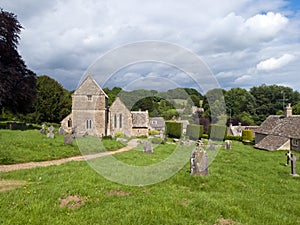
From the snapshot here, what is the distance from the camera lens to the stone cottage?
1038 inches

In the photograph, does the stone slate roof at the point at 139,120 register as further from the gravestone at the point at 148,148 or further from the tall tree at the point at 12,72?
the gravestone at the point at 148,148

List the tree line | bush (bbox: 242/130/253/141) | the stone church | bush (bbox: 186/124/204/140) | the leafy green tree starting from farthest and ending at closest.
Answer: the leafy green tree
bush (bbox: 242/130/253/141)
bush (bbox: 186/124/204/140)
the stone church
the tree line

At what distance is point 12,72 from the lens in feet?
72.6

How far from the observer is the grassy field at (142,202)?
5.25m

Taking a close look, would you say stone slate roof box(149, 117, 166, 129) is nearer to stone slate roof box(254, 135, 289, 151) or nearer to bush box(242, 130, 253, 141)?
bush box(242, 130, 253, 141)

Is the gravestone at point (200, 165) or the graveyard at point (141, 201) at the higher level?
the gravestone at point (200, 165)

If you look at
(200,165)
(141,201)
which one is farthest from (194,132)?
(141,201)

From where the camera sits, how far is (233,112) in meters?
74.9

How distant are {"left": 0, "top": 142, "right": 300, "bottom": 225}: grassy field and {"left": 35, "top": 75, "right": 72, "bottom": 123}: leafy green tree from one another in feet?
125

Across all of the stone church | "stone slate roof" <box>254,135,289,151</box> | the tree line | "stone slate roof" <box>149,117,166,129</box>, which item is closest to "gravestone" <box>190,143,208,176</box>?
the tree line

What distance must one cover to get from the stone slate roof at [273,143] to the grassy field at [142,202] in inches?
774

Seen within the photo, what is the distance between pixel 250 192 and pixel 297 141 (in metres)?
22.0

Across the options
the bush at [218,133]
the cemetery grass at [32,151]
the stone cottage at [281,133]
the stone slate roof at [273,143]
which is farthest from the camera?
the bush at [218,133]

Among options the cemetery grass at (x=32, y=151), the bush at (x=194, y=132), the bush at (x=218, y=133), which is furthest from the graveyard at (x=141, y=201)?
the bush at (x=218, y=133)
